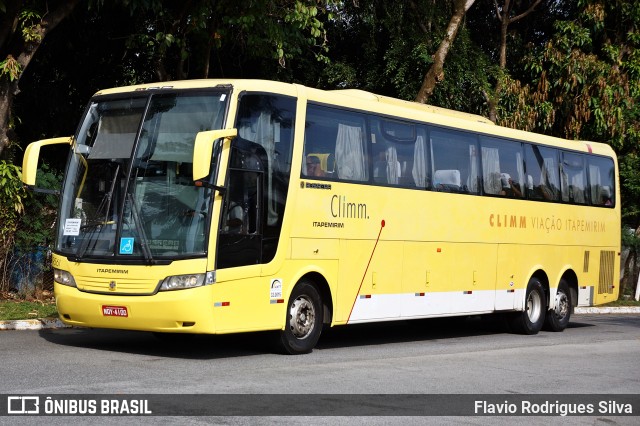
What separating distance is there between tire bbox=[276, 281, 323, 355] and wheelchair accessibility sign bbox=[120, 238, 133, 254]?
225 cm

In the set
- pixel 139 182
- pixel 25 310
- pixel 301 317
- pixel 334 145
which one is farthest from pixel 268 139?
pixel 25 310

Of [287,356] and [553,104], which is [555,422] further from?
[553,104]

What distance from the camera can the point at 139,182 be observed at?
13.0 metres

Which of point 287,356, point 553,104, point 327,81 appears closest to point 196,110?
point 287,356

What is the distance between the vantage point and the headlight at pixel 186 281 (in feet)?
41.0

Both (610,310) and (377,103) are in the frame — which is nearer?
(377,103)

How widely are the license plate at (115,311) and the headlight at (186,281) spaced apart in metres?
0.57

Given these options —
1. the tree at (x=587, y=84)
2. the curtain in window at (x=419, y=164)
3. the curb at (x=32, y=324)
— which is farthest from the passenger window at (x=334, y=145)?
the tree at (x=587, y=84)

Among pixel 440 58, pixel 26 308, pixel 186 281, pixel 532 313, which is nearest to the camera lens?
pixel 186 281

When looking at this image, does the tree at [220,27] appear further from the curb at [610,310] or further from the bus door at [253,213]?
the curb at [610,310]

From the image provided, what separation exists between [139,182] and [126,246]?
80cm

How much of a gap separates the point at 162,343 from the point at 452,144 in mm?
5854

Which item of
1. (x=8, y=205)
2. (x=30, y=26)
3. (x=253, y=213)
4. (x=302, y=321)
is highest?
(x=30, y=26)

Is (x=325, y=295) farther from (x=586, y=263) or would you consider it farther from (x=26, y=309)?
(x=586, y=263)
